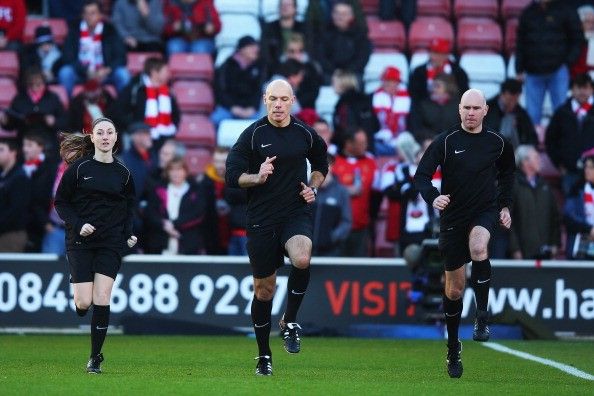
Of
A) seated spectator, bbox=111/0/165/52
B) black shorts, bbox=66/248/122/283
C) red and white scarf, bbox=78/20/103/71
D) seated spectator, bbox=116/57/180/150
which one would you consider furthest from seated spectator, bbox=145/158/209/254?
black shorts, bbox=66/248/122/283

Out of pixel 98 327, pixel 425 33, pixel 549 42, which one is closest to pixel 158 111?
pixel 425 33

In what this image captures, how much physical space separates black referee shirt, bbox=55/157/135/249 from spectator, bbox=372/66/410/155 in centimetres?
811

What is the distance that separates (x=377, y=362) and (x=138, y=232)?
17.4 feet

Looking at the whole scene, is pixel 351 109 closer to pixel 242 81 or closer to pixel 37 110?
pixel 242 81

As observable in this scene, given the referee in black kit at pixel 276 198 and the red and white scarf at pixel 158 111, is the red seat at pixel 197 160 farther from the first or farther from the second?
the referee in black kit at pixel 276 198

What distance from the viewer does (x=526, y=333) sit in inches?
658

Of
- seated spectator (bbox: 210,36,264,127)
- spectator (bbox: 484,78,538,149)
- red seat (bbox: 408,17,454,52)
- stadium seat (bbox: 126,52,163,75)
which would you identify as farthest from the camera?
red seat (bbox: 408,17,454,52)

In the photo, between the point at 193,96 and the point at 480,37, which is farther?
the point at 480,37

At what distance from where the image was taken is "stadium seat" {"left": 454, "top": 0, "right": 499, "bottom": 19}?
21.8 metres

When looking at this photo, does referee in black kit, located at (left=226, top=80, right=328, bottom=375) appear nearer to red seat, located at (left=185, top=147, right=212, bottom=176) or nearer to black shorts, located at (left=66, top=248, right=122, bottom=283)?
black shorts, located at (left=66, top=248, right=122, bottom=283)

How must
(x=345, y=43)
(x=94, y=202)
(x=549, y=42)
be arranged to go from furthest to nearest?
(x=345, y=43), (x=549, y=42), (x=94, y=202)

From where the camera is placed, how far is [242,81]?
19203 mm

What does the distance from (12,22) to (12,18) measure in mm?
71

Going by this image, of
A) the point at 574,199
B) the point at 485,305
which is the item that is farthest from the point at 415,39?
the point at 485,305
